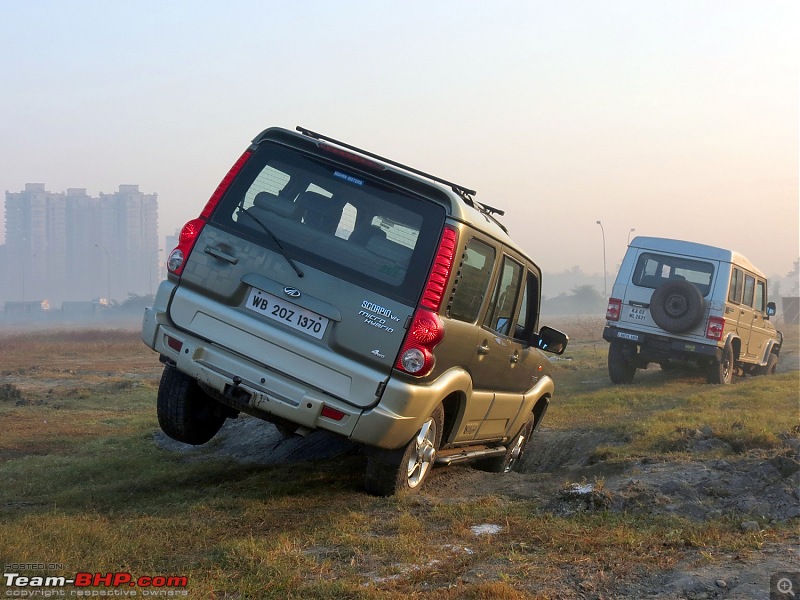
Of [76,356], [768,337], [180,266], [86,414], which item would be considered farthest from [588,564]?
[76,356]

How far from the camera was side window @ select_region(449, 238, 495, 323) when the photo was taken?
5.73 m

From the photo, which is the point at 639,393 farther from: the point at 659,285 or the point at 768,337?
the point at 768,337

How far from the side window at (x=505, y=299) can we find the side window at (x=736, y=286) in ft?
32.2

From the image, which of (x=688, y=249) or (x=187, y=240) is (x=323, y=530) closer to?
(x=187, y=240)

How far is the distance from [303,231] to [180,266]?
83cm

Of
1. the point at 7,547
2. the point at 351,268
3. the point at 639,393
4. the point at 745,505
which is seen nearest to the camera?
the point at 7,547

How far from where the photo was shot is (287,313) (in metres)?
5.46

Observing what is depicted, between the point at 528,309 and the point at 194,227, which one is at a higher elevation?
the point at 194,227

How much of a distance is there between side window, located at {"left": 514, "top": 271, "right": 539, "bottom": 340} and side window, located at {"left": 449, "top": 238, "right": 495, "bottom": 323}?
126cm

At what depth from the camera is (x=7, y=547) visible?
14.1ft

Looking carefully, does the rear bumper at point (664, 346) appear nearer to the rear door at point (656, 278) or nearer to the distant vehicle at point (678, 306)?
the distant vehicle at point (678, 306)

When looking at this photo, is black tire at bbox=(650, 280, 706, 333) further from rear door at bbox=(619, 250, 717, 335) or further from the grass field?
the grass field

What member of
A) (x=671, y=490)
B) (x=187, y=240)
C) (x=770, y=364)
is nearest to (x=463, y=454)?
(x=671, y=490)

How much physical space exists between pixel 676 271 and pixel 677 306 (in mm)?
662
